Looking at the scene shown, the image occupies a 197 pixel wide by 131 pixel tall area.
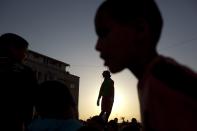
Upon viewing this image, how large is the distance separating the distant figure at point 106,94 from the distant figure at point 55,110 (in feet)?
21.4

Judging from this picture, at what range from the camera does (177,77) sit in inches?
48.9

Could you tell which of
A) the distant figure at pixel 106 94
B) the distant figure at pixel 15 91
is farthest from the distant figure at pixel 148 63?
the distant figure at pixel 106 94

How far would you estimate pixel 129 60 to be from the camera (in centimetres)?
154

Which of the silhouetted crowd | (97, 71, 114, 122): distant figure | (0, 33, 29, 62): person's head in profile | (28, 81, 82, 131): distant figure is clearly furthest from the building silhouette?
the silhouetted crowd

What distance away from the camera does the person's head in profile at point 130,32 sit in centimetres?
150

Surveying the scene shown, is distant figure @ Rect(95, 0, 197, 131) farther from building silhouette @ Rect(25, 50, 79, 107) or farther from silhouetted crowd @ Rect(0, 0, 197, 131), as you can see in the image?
building silhouette @ Rect(25, 50, 79, 107)

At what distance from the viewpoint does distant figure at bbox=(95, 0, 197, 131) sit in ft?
4.09

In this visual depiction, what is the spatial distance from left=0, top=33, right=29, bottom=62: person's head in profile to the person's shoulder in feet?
9.85

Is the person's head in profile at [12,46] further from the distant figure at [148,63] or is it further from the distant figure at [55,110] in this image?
the distant figure at [148,63]

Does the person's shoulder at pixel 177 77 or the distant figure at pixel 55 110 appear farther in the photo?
the distant figure at pixel 55 110

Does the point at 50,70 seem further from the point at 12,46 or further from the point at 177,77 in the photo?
the point at 177,77

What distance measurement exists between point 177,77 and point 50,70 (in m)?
84.7

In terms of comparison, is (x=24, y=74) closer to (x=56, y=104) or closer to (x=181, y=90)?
(x=56, y=104)

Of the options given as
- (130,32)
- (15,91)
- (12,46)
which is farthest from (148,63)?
(12,46)
